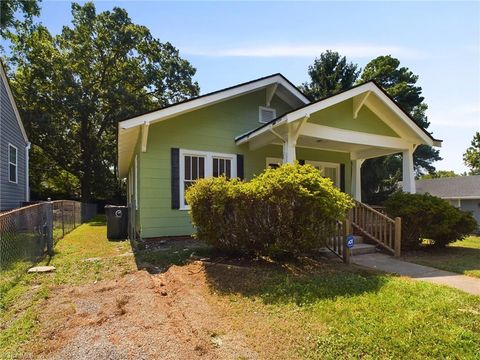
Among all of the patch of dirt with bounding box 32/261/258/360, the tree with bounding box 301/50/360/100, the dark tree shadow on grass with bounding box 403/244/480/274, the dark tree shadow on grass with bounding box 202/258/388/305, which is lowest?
the dark tree shadow on grass with bounding box 403/244/480/274

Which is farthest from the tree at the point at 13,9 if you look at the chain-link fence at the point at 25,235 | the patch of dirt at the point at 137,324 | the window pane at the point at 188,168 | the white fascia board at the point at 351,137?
the patch of dirt at the point at 137,324

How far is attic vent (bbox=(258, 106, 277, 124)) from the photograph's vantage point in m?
11.1

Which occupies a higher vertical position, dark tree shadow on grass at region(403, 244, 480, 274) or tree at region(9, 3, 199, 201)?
tree at region(9, 3, 199, 201)

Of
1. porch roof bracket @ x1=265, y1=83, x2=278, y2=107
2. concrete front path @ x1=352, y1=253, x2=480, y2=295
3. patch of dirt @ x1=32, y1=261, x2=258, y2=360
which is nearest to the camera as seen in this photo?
patch of dirt @ x1=32, y1=261, x2=258, y2=360

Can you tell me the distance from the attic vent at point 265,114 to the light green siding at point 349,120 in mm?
2541

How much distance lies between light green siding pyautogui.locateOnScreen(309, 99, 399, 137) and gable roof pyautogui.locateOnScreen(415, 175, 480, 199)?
56.4 feet

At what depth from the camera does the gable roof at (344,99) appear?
8.00 m

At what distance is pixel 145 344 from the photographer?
320 centimetres

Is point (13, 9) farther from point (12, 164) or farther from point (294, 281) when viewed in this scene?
point (294, 281)

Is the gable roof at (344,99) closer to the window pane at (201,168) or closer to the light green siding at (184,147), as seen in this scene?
the light green siding at (184,147)

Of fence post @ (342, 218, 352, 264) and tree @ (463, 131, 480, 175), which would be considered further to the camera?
tree @ (463, 131, 480, 175)

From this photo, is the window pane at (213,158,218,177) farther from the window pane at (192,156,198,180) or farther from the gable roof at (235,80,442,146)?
the gable roof at (235,80,442,146)

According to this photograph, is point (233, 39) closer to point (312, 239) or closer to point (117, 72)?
point (312, 239)

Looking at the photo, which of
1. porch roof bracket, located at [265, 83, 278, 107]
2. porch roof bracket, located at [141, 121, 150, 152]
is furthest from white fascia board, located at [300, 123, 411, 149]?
porch roof bracket, located at [141, 121, 150, 152]
